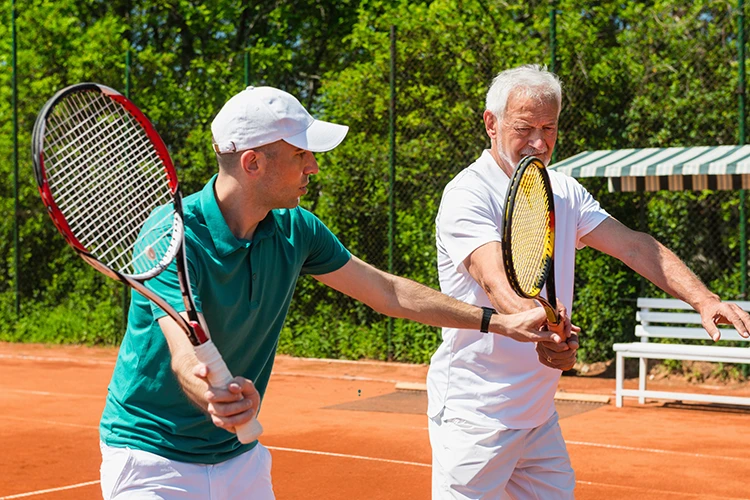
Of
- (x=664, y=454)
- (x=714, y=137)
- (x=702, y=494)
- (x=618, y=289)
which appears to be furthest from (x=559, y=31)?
(x=702, y=494)

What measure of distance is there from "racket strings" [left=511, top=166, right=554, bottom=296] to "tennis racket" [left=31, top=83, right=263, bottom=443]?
0.98 metres

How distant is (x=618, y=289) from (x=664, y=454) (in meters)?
3.80

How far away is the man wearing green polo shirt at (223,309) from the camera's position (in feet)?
8.85

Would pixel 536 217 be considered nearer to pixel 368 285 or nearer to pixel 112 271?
pixel 368 285

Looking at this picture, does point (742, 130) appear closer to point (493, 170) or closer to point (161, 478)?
point (493, 170)

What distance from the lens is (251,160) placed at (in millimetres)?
2762

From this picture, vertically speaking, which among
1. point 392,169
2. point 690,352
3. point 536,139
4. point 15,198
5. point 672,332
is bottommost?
point 690,352

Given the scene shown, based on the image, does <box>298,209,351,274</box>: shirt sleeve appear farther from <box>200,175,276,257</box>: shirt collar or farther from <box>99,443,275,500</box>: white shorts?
<box>99,443,275,500</box>: white shorts

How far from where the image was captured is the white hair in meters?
3.35

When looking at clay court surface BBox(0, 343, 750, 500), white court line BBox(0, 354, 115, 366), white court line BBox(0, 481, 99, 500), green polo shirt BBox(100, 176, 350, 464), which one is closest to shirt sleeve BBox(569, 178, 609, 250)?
green polo shirt BBox(100, 176, 350, 464)

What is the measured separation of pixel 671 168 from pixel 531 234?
6396mm

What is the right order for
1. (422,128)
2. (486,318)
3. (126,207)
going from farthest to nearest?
(422,128), (486,318), (126,207)

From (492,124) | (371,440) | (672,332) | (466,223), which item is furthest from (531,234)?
(672,332)

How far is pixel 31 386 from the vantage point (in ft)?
34.5
